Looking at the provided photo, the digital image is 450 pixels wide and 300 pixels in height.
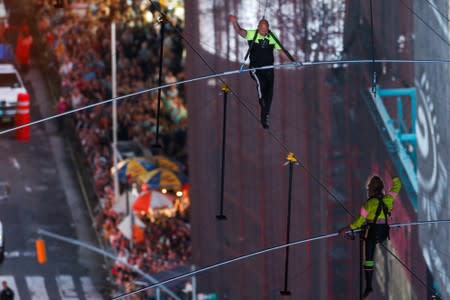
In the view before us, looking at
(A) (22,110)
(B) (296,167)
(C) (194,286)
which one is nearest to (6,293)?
(C) (194,286)

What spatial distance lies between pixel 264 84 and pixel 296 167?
16.5m

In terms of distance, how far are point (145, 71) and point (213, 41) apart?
1528 centimetres

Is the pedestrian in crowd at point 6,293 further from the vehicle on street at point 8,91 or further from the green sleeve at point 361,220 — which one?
the green sleeve at point 361,220

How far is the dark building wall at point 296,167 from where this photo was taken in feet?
220

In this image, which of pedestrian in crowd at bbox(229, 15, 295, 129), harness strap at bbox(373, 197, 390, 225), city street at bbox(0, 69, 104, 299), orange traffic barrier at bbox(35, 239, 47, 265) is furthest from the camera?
orange traffic barrier at bbox(35, 239, 47, 265)

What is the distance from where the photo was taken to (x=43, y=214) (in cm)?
9006

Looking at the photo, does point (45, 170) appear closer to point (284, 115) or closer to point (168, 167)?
point (168, 167)

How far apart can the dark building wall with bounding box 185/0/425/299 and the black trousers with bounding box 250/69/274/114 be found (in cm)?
1321

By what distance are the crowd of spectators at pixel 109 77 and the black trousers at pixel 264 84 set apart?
101ft

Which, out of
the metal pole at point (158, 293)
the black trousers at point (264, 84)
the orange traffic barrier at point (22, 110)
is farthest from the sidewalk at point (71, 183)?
the black trousers at point (264, 84)

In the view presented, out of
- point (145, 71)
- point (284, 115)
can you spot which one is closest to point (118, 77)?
point (145, 71)

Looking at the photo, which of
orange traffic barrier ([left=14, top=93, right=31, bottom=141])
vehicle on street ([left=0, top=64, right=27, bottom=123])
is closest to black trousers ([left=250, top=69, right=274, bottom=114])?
orange traffic barrier ([left=14, top=93, right=31, bottom=141])

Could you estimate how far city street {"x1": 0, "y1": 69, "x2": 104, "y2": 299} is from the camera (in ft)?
275

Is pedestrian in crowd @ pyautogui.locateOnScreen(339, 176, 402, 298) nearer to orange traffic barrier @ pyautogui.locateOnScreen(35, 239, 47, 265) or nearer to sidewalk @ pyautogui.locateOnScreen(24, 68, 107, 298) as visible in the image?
sidewalk @ pyautogui.locateOnScreen(24, 68, 107, 298)
